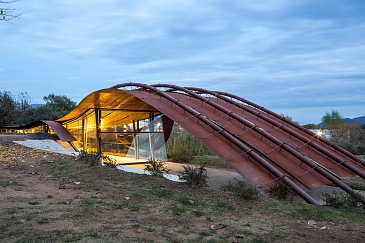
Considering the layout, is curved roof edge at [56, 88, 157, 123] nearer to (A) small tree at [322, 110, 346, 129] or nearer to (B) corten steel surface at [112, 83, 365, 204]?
(B) corten steel surface at [112, 83, 365, 204]

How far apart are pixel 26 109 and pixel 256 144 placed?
3026cm

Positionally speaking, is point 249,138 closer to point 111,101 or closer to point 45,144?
point 111,101

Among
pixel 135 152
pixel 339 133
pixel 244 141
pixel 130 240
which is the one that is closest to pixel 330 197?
pixel 244 141

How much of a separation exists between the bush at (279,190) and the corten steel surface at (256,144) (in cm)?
17

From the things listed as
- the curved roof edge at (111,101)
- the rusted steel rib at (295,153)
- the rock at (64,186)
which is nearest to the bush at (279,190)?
the rusted steel rib at (295,153)

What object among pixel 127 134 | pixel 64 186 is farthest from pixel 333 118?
pixel 64 186

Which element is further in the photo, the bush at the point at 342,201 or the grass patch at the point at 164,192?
the bush at the point at 342,201

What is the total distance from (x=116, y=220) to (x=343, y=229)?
2954 millimetres

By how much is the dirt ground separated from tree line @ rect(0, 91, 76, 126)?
859 inches

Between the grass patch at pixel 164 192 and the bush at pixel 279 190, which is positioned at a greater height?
the grass patch at pixel 164 192

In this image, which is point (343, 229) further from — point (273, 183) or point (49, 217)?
point (49, 217)

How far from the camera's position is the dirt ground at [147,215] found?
3.97 m

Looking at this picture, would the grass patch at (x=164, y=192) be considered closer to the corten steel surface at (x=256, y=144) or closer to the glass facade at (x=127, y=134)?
the corten steel surface at (x=256, y=144)

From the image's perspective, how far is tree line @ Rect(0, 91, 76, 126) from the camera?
90.9ft
